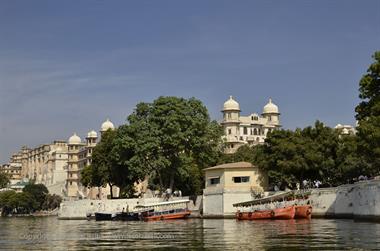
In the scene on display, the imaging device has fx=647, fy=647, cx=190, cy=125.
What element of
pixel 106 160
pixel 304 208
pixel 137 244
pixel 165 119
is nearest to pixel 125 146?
pixel 165 119

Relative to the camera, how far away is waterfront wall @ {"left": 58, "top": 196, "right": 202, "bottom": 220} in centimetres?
6316

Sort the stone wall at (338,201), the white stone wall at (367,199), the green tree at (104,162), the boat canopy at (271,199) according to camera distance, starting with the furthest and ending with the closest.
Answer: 1. the green tree at (104,162)
2. the boat canopy at (271,199)
3. the stone wall at (338,201)
4. the white stone wall at (367,199)

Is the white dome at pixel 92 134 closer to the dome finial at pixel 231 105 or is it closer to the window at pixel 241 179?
the dome finial at pixel 231 105

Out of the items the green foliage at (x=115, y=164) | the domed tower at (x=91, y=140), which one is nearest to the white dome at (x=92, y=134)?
the domed tower at (x=91, y=140)

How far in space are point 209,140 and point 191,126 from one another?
320cm

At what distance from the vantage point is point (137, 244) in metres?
23.9

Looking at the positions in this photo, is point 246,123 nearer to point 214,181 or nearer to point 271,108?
point 271,108

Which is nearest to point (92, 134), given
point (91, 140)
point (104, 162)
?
point (91, 140)

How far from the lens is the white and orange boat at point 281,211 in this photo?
4619 centimetres

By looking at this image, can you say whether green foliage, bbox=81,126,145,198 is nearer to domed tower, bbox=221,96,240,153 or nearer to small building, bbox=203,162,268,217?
small building, bbox=203,162,268,217

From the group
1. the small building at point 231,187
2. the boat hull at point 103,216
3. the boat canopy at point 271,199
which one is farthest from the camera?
the boat hull at point 103,216

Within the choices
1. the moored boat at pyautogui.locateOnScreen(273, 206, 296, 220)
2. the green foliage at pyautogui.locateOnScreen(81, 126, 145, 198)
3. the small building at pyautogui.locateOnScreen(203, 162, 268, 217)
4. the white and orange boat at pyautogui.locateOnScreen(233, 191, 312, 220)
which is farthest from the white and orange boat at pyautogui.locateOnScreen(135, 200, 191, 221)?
the moored boat at pyautogui.locateOnScreen(273, 206, 296, 220)

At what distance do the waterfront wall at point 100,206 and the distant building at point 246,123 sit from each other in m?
53.2

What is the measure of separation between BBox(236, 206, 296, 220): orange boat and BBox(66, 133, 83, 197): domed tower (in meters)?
103
